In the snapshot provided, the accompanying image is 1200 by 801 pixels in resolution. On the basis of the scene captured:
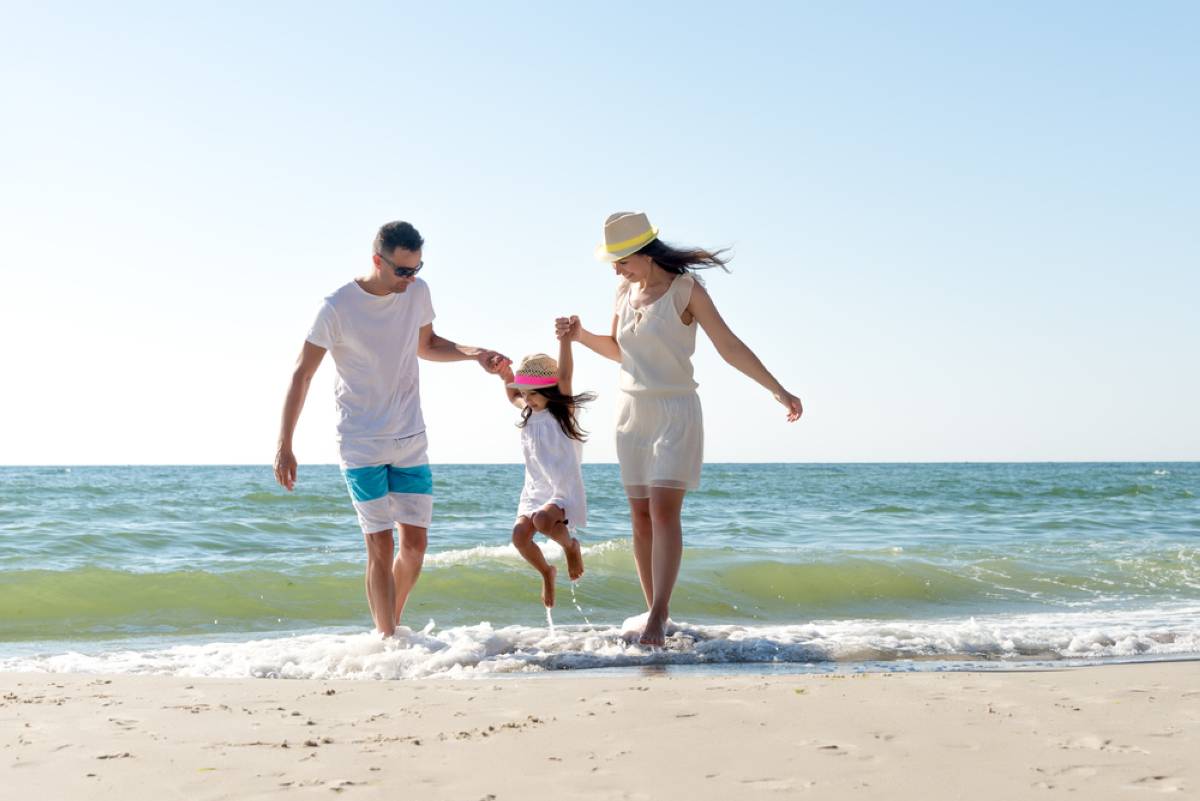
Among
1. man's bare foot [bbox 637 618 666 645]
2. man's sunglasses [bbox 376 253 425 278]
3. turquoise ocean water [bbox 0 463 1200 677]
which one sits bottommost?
turquoise ocean water [bbox 0 463 1200 677]

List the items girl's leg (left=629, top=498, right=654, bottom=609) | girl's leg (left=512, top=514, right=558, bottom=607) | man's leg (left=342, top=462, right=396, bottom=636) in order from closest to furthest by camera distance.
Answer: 1. man's leg (left=342, top=462, right=396, bottom=636)
2. girl's leg (left=629, top=498, right=654, bottom=609)
3. girl's leg (left=512, top=514, right=558, bottom=607)

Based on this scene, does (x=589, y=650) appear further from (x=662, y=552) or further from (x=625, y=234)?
(x=625, y=234)

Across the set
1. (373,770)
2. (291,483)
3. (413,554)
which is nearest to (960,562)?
(413,554)

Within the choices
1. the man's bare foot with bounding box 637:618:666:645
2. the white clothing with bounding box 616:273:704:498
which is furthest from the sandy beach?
the white clothing with bounding box 616:273:704:498

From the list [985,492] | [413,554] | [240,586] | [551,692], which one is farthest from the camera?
[985,492]

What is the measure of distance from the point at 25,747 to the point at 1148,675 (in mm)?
4248

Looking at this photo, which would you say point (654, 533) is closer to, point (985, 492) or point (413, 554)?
point (413, 554)

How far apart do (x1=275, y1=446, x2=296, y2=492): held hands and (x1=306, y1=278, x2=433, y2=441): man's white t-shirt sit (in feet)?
1.13

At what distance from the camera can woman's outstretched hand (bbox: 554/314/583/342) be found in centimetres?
581

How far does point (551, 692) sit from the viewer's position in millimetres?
4258

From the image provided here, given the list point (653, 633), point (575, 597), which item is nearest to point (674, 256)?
point (653, 633)

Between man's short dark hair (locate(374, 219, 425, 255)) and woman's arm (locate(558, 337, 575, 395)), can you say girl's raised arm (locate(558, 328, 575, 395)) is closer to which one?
woman's arm (locate(558, 337, 575, 395))

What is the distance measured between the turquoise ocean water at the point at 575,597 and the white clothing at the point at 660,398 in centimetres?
90

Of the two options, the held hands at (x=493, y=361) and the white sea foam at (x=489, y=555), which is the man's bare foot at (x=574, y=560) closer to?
the held hands at (x=493, y=361)
